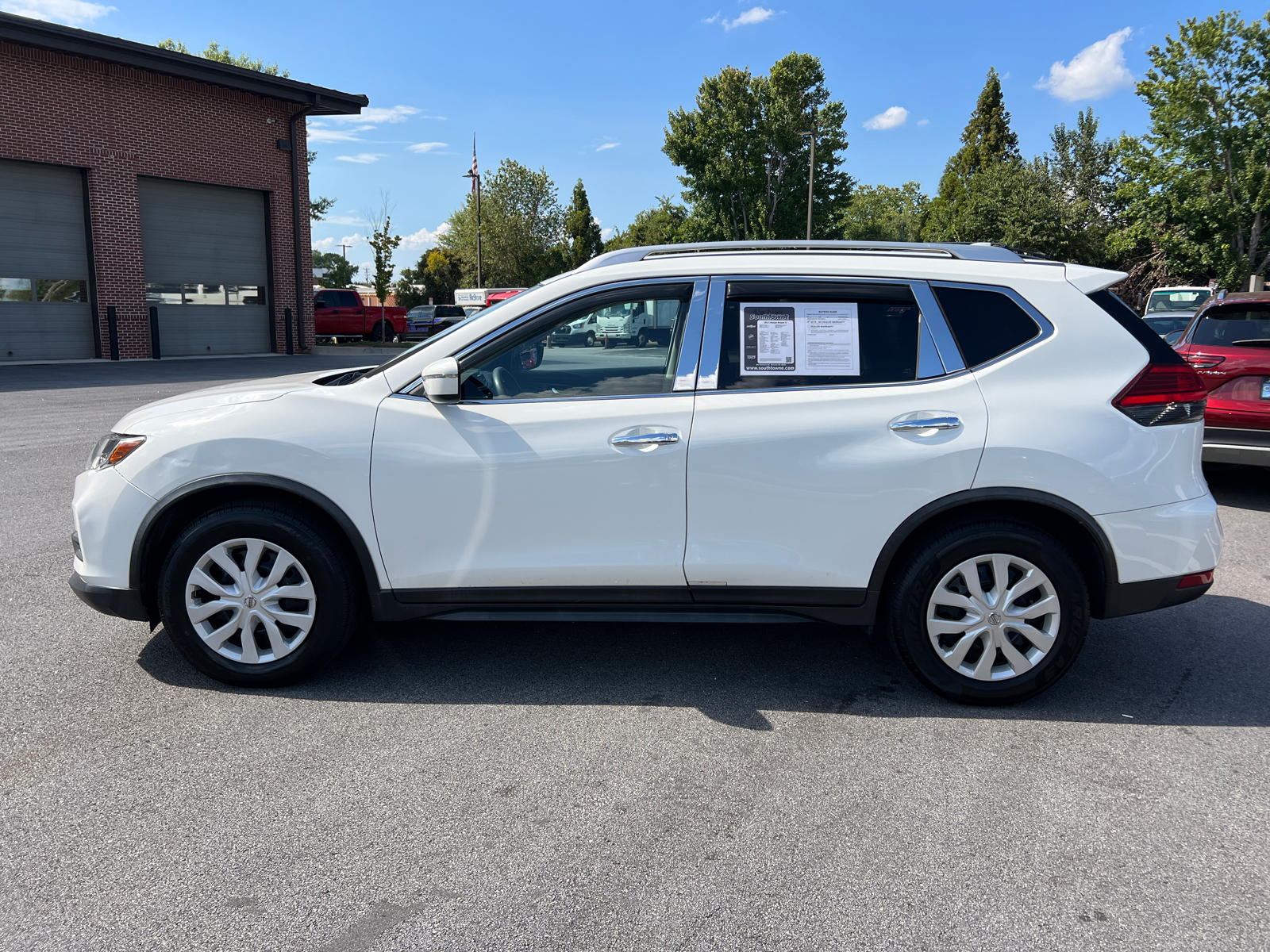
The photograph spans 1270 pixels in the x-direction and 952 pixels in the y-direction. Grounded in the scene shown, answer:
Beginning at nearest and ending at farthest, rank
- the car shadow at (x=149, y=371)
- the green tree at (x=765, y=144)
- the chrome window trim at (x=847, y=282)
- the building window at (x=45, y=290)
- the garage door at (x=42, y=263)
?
1. the chrome window trim at (x=847, y=282)
2. the car shadow at (x=149, y=371)
3. the garage door at (x=42, y=263)
4. the building window at (x=45, y=290)
5. the green tree at (x=765, y=144)

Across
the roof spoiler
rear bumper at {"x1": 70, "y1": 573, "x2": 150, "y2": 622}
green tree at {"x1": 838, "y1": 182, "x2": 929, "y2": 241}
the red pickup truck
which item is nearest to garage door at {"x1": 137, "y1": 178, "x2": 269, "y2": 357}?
the red pickup truck

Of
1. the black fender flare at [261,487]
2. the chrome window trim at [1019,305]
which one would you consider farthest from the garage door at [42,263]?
the chrome window trim at [1019,305]

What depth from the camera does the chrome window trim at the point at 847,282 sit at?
375 cm

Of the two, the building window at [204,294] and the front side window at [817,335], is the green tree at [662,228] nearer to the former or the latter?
the building window at [204,294]

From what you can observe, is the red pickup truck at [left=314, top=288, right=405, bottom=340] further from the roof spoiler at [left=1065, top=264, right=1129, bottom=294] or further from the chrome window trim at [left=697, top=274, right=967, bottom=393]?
the roof spoiler at [left=1065, top=264, right=1129, bottom=294]

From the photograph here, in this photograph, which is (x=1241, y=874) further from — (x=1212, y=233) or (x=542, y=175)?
(x=542, y=175)

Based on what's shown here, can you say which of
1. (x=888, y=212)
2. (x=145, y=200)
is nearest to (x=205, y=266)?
(x=145, y=200)

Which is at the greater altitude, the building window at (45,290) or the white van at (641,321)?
the building window at (45,290)

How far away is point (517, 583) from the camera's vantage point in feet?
12.5

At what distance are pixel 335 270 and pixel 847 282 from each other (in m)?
75.2

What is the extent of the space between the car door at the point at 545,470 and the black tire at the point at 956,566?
35.9 inches

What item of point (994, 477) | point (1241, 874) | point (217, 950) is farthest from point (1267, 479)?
point (217, 950)

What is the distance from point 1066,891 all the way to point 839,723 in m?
1.14

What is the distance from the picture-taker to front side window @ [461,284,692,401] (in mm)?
3832
